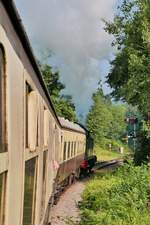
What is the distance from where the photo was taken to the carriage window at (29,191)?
214 inches

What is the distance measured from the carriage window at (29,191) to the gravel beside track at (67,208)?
950 centimetres

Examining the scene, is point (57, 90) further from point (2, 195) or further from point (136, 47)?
point (2, 195)

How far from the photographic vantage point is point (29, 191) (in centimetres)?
584

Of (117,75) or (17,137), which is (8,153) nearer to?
(17,137)

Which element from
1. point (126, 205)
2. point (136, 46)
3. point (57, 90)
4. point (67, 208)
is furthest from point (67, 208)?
point (57, 90)

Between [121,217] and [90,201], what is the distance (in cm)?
692

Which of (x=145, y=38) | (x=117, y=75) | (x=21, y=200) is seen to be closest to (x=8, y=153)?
(x=21, y=200)

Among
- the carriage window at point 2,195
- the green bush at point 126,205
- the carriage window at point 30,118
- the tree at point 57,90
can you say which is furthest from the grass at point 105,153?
the carriage window at point 2,195

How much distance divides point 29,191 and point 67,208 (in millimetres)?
15907

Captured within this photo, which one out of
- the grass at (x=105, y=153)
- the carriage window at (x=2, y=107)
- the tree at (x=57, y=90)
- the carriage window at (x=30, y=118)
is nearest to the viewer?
the carriage window at (x=2, y=107)

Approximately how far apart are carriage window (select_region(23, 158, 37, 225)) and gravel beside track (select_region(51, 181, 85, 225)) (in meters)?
9.50

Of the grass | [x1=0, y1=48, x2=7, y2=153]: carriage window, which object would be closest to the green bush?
[x1=0, y1=48, x2=7, y2=153]: carriage window

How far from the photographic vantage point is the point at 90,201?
20.8 meters

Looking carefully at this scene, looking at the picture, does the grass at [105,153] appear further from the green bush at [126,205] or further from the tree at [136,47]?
the green bush at [126,205]
